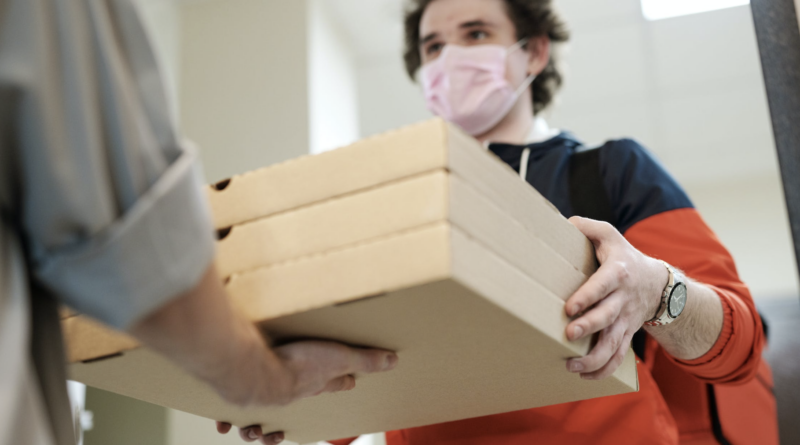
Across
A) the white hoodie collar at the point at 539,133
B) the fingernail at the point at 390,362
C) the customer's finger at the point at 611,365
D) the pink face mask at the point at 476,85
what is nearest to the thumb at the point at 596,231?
the customer's finger at the point at 611,365

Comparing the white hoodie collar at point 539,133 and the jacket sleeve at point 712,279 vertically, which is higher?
the white hoodie collar at point 539,133

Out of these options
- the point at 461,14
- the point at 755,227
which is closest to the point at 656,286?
the point at 461,14

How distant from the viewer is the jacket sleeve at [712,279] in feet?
3.14

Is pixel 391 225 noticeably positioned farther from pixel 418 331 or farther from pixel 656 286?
pixel 656 286

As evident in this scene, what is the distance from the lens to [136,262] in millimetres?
427

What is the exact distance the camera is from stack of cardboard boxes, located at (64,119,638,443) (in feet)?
1.75

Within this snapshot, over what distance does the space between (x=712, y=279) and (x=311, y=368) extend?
2.15ft

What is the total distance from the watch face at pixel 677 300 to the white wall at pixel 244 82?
167cm

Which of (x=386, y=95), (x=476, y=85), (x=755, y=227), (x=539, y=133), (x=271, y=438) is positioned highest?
(x=386, y=95)

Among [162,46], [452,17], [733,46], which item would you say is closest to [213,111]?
[162,46]

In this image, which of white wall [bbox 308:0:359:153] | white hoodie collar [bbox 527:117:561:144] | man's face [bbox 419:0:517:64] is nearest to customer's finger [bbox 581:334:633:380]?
white hoodie collar [bbox 527:117:561:144]

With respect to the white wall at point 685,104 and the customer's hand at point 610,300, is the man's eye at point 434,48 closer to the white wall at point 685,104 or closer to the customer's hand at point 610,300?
the customer's hand at point 610,300

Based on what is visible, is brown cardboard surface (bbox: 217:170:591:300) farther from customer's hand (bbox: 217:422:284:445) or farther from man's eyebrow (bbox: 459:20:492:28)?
man's eyebrow (bbox: 459:20:492:28)

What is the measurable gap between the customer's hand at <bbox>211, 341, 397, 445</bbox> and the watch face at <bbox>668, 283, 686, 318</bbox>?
357mm
